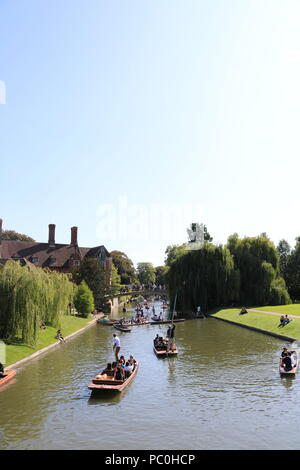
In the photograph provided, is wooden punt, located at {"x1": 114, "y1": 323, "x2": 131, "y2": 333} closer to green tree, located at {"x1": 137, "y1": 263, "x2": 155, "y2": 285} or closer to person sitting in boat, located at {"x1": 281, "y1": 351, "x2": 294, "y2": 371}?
person sitting in boat, located at {"x1": 281, "y1": 351, "x2": 294, "y2": 371}

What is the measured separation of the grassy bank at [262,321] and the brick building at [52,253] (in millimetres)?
34112

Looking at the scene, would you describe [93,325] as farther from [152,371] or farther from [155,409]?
[155,409]

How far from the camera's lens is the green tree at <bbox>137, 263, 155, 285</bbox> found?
470ft

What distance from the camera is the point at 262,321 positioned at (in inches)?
1549

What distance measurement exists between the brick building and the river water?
51.0 metres

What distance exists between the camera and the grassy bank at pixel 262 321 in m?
32.6

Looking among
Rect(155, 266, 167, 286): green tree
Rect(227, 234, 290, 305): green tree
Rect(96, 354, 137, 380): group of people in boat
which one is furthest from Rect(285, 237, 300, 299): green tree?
Rect(155, 266, 167, 286): green tree

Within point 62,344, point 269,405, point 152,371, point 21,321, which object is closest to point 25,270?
point 21,321

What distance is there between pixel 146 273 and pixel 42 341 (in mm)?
114429

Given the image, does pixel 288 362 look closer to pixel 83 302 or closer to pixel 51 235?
pixel 83 302

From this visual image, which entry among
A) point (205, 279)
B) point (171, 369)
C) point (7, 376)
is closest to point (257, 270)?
point (205, 279)

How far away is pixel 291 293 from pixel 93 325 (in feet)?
112

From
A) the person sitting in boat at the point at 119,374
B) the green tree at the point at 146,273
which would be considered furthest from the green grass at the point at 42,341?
the green tree at the point at 146,273
